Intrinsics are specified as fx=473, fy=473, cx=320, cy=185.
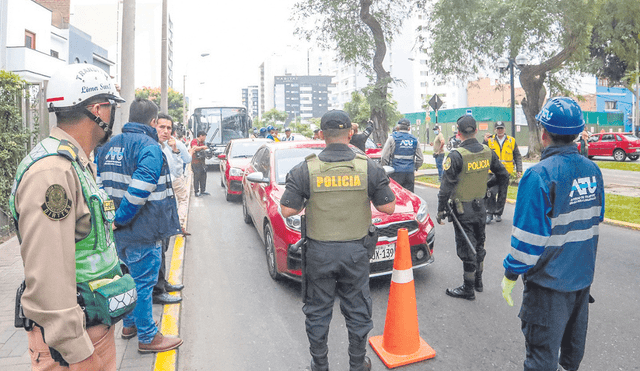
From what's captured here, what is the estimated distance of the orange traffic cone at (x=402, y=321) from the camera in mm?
3688

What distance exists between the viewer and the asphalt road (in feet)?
12.2

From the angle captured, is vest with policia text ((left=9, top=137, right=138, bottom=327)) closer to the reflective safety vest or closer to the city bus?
the reflective safety vest

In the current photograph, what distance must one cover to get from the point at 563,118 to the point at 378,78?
16.7 m

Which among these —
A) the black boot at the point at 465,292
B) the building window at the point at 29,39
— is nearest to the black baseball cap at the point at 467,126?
the black boot at the point at 465,292

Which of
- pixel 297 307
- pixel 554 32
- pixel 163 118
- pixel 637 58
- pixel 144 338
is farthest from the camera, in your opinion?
pixel 554 32

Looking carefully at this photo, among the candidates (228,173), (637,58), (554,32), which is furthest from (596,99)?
(228,173)

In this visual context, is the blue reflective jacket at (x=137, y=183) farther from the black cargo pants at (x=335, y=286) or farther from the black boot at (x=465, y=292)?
the black boot at (x=465, y=292)

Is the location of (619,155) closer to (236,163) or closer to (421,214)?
(236,163)

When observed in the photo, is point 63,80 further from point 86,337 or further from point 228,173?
point 228,173

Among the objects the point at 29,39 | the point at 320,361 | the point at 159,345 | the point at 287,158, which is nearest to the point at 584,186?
the point at 320,361

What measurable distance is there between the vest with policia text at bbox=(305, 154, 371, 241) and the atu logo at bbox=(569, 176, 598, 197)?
127 cm

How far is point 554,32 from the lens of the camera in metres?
20.8

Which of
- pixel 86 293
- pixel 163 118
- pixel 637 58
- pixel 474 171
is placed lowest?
pixel 86 293

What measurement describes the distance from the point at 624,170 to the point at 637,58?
209 inches
